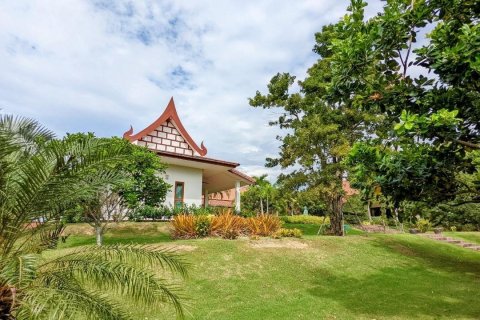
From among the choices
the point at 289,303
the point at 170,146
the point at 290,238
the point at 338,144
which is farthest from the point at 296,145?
the point at 289,303

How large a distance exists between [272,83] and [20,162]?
16.6 meters

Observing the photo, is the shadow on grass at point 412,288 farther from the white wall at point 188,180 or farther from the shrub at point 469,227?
the shrub at point 469,227

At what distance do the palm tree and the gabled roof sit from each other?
16.0 m

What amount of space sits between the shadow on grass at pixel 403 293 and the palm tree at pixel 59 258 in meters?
5.86

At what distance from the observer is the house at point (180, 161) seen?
67.8 ft

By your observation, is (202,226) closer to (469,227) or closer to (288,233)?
(288,233)

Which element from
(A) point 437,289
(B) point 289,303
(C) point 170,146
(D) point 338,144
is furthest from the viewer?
(C) point 170,146

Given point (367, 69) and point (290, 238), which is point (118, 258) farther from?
point (290, 238)

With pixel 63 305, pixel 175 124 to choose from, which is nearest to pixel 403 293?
pixel 63 305

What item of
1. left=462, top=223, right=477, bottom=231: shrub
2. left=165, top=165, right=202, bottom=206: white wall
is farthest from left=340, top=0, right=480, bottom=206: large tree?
left=462, top=223, right=477, bottom=231: shrub

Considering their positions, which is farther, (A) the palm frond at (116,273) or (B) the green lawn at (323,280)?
(B) the green lawn at (323,280)

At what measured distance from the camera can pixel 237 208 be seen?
72.2ft

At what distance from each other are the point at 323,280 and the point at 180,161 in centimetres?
1203

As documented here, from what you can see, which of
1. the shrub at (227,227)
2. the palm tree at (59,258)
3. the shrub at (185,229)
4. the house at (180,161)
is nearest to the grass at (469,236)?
the house at (180,161)
